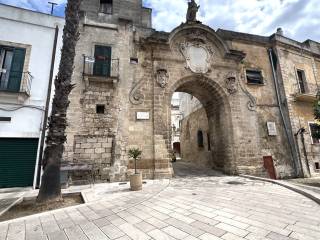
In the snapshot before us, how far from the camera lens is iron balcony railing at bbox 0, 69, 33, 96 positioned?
729 centimetres

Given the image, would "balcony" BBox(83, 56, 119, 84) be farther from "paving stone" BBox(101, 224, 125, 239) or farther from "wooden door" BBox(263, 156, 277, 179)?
"wooden door" BBox(263, 156, 277, 179)

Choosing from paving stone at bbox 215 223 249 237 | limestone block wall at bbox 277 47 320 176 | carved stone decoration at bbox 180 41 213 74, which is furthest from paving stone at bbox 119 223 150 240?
limestone block wall at bbox 277 47 320 176

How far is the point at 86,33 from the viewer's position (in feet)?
30.2

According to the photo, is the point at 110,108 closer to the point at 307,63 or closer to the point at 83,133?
the point at 83,133

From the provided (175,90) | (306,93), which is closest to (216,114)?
(175,90)

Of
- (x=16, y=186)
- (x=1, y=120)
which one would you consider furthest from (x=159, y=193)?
(x=1, y=120)

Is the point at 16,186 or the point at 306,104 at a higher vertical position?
the point at 306,104

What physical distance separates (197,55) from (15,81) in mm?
8942

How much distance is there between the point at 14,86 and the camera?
733 centimetres

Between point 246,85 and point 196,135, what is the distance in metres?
5.76

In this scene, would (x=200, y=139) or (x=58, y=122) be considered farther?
(x=200, y=139)

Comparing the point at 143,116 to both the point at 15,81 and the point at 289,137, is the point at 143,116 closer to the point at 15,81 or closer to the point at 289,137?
the point at 15,81

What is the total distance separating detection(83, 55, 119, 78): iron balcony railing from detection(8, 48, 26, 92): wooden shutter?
2478 mm

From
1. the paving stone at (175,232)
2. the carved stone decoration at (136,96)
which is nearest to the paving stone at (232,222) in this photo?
the paving stone at (175,232)
